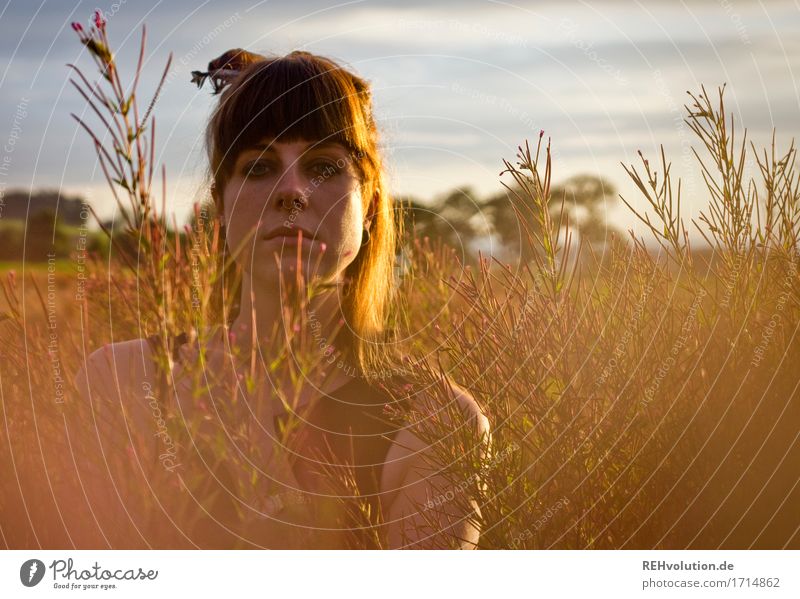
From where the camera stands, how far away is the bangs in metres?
1.83

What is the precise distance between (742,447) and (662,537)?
0.23 m

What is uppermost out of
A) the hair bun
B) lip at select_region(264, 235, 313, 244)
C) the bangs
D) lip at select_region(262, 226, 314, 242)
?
the hair bun

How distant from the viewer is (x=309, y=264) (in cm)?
179

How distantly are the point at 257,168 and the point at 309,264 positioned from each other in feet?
0.89

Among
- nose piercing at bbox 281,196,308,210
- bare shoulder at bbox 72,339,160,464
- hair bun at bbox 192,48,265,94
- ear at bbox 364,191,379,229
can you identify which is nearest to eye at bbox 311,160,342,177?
nose piercing at bbox 281,196,308,210

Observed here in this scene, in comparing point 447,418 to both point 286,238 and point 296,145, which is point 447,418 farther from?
point 296,145

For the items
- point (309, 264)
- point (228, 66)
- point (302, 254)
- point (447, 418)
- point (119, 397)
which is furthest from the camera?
point (228, 66)

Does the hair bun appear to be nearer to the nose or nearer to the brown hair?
the brown hair

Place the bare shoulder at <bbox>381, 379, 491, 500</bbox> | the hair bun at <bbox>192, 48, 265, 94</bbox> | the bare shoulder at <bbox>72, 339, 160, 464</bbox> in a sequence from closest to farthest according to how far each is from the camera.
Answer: the bare shoulder at <bbox>72, 339, 160, 464</bbox>, the bare shoulder at <bbox>381, 379, 491, 500</bbox>, the hair bun at <bbox>192, 48, 265, 94</bbox>

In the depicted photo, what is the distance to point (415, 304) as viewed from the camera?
2164 millimetres

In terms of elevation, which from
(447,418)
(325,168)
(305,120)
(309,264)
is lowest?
(447,418)

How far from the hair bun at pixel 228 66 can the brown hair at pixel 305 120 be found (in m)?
0.01

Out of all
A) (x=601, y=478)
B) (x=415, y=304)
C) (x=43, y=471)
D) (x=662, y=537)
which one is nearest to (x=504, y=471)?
(x=601, y=478)

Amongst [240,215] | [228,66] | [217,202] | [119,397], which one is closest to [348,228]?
[240,215]
